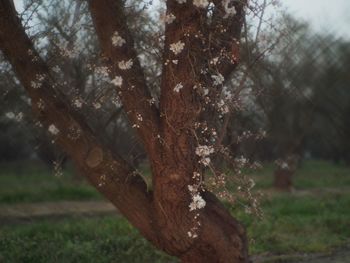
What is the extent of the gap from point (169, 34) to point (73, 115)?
58.0 inches

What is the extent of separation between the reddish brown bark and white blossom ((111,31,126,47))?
7cm

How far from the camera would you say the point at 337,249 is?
1170 centimetres

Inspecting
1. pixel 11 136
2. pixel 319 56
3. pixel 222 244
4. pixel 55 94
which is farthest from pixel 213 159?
pixel 11 136

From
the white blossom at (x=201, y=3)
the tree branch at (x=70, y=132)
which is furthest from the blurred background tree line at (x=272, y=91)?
the white blossom at (x=201, y=3)

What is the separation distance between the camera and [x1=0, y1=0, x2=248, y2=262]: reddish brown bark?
6280 mm

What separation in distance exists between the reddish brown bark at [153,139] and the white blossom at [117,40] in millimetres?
73

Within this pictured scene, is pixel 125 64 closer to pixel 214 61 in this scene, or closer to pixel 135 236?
pixel 214 61

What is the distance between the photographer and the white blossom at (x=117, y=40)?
20.8 feet

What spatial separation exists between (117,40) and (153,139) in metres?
1.10

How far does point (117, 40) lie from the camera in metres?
6.35

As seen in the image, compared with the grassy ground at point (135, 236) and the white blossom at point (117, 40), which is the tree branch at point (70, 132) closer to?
the white blossom at point (117, 40)

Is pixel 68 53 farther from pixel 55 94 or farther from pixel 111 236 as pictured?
pixel 111 236

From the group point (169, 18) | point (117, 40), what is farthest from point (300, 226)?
point (169, 18)

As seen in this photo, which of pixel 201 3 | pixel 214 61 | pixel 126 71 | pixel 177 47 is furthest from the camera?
pixel 126 71
